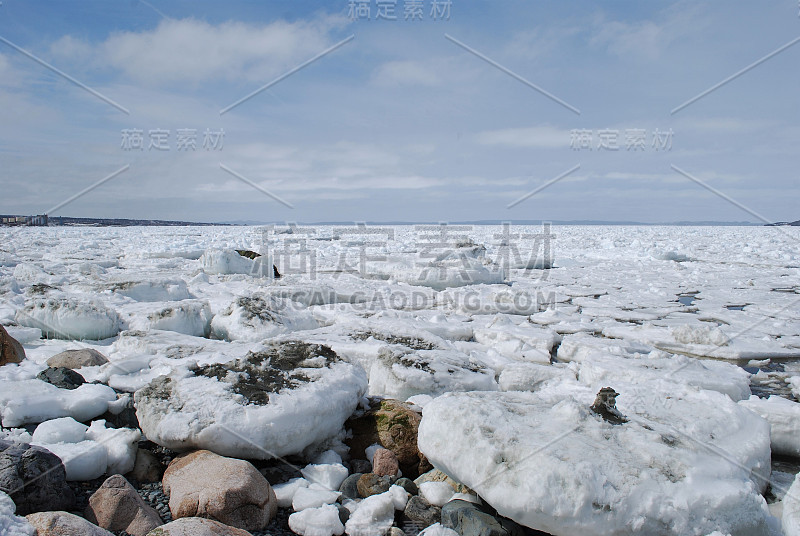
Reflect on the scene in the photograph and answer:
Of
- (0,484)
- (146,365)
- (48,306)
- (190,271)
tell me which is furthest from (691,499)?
(190,271)

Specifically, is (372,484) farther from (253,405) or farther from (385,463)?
(253,405)

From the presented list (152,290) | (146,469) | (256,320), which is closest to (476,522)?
(146,469)

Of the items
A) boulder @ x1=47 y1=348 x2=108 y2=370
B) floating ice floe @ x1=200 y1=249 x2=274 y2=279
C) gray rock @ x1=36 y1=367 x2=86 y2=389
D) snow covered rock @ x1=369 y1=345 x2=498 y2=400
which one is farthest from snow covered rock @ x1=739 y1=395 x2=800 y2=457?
floating ice floe @ x1=200 y1=249 x2=274 y2=279

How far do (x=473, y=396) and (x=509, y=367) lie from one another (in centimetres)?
151

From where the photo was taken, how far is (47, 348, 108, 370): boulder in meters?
3.66

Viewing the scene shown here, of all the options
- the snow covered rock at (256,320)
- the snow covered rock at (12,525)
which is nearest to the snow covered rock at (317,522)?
the snow covered rock at (12,525)

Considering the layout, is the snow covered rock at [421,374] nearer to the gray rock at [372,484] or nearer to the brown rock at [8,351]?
the gray rock at [372,484]

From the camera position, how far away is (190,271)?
1069 cm

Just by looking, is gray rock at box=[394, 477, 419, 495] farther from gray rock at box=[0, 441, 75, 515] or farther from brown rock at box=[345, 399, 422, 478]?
gray rock at box=[0, 441, 75, 515]

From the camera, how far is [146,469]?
2373mm

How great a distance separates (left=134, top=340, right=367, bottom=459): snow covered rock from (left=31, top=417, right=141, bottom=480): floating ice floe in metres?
0.12

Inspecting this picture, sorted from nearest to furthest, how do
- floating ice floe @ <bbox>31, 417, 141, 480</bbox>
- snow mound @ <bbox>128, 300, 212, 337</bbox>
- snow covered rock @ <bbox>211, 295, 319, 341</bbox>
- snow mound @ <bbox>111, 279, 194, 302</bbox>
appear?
floating ice floe @ <bbox>31, 417, 141, 480</bbox> < snow covered rock @ <bbox>211, 295, 319, 341</bbox> < snow mound @ <bbox>128, 300, 212, 337</bbox> < snow mound @ <bbox>111, 279, 194, 302</bbox>

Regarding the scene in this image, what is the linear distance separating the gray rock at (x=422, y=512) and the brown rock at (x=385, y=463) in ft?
0.81

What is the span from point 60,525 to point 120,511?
0.33 m
